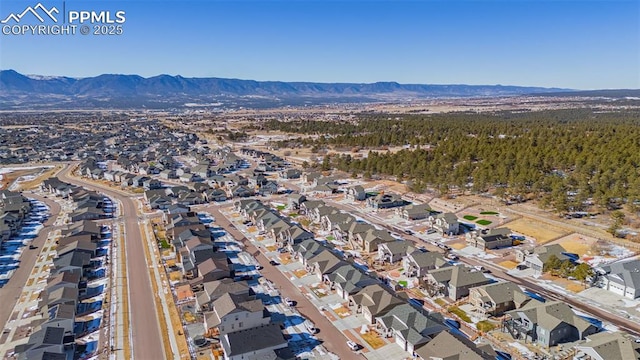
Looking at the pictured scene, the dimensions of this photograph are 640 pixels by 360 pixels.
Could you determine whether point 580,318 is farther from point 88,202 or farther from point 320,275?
point 88,202

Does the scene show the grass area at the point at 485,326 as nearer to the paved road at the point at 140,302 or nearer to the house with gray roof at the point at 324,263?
the house with gray roof at the point at 324,263

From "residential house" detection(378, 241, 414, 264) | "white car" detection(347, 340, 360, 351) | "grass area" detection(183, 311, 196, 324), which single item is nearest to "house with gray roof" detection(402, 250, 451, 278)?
"residential house" detection(378, 241, 414, 264)

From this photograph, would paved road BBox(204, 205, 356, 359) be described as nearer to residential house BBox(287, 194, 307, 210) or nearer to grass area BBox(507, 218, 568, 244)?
residential house BBox(287, 194, 307, 210)

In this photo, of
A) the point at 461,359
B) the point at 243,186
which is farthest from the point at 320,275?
the point at 243,186

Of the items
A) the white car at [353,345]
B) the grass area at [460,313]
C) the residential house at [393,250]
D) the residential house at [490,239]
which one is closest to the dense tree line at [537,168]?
the residential house at [490,239]

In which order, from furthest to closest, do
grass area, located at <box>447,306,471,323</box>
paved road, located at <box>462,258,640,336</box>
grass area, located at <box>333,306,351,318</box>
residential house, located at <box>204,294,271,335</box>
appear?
grass area, located at <box>333,306,351,318</box> < grass area, located at <box>447,306,471,323</box> < paved road, located at <box>462,258,640,336</box> < residential house, located at <box>204,294,271,335</box>
